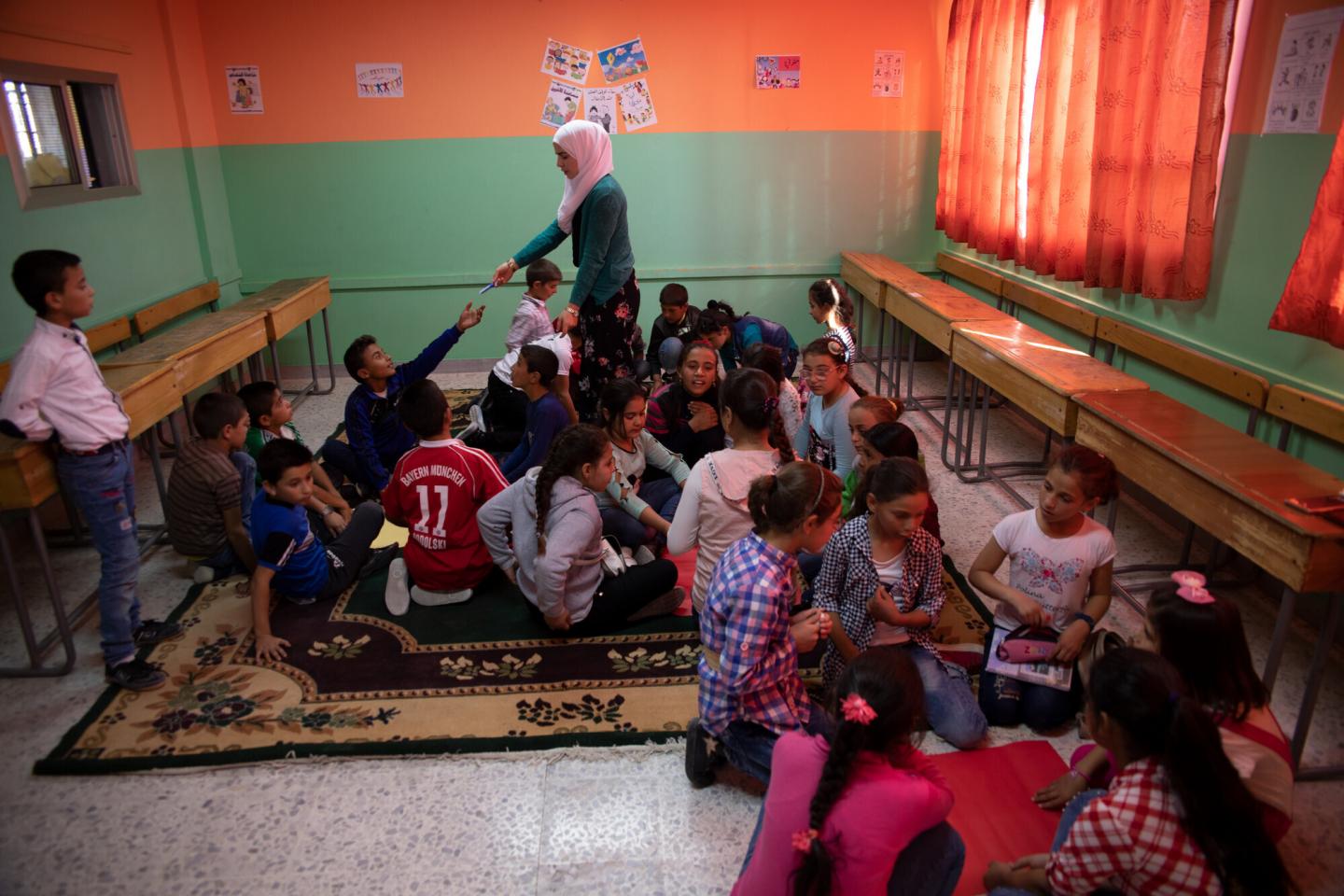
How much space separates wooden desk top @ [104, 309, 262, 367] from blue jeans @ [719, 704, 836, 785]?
3.05 metres

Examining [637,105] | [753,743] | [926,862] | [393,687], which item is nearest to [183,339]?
[393,687]

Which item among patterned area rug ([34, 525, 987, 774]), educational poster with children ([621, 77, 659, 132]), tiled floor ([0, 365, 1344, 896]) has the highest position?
educational poster with children ([621, 77, 659, 132])

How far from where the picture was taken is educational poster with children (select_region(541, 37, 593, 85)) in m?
6.09

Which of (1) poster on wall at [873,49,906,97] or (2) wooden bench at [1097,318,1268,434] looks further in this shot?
(1) poster on wall at [873,49,906,97]

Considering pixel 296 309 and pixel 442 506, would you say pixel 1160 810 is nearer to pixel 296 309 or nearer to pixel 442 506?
pixel 442 506

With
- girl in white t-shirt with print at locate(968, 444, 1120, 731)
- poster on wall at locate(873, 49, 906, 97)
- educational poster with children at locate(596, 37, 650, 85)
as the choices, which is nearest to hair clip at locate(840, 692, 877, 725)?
girl in white t-shirt with print at locate(968, 444, 1120, 731)

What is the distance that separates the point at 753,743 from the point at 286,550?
1.79 metres

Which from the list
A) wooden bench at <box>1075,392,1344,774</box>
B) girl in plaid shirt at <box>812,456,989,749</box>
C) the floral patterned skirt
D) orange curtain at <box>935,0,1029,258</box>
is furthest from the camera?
orange curtain at <box>935,0,1029,258</box>

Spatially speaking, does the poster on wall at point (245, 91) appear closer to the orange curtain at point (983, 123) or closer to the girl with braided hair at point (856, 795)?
the orange curtain at point (983, 123)

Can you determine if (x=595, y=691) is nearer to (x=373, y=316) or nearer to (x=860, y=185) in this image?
(x=373, y=316)

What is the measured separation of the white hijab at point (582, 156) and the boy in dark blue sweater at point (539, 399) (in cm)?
112

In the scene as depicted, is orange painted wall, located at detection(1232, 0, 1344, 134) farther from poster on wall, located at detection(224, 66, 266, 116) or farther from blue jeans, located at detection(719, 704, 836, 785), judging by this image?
poster on wall, located at detection(224, 66, 266, 116)

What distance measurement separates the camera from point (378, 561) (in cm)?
359

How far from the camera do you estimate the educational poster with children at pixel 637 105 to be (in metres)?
6.24
